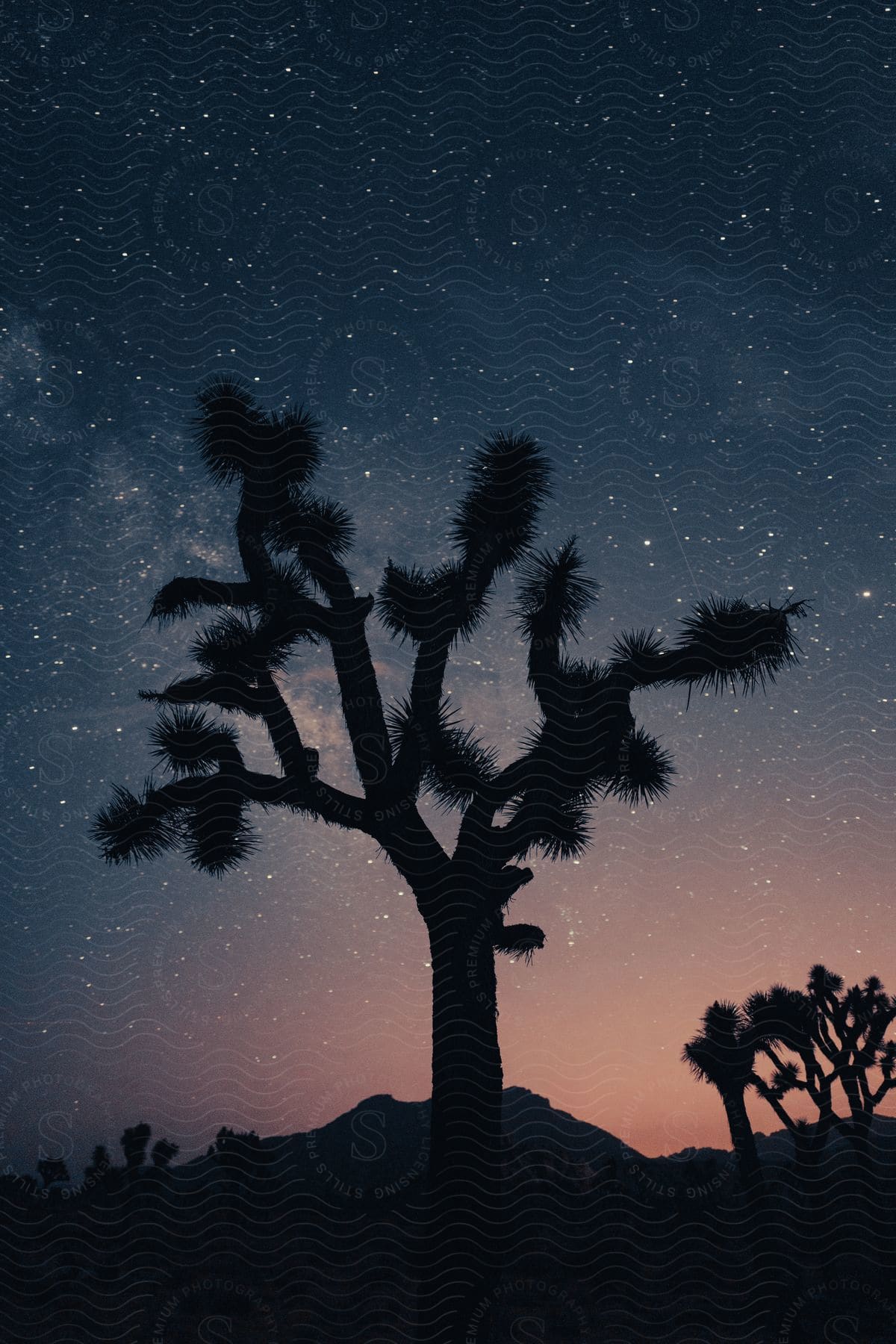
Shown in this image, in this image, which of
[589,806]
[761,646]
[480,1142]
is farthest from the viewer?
[589,806]

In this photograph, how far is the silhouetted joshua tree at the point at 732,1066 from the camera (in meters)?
13.3

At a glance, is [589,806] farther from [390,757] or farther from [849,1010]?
[849,1010]

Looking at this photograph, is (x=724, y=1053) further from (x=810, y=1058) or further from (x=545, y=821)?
(x=545, y=821)

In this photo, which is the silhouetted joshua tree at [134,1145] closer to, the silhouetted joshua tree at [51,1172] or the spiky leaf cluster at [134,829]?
the silhouetted joshua tree at [51,1172]

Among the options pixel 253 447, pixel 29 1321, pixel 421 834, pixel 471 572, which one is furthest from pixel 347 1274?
pixel 253 447

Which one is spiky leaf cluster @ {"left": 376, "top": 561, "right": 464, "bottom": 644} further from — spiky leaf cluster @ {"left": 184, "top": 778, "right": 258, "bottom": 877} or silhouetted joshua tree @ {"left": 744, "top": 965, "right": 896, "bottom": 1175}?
silhouetted joshua tree @ {"left": 744, "top": 965, "right": 896, "bottom": 1175}

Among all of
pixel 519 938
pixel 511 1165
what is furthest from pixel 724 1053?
pixel 519 938

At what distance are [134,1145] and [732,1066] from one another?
10409 millimetres

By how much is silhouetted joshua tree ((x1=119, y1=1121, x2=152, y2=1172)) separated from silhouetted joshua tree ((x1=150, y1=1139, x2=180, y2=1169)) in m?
0.18

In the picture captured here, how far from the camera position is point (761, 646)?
23.7 ft

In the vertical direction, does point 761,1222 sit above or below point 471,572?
below

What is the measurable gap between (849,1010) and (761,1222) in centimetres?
403

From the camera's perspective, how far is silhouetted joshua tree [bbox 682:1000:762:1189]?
1330 centimetres

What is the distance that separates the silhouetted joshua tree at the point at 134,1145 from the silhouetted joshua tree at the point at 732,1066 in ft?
31.9
